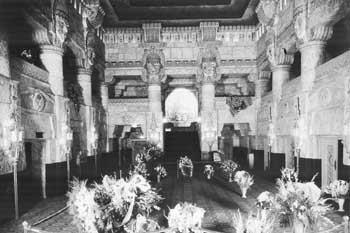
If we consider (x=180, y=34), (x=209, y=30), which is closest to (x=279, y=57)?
(x=209, y=30)

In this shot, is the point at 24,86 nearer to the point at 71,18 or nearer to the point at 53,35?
the point at 53,35

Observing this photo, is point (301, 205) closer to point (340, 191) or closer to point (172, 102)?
point (340, 191)

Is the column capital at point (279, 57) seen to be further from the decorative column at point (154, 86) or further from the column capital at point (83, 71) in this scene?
the column capital at point (83, 71)

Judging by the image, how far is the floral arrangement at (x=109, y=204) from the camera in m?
3.57

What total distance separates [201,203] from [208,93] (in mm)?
12116

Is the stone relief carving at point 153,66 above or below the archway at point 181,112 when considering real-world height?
above

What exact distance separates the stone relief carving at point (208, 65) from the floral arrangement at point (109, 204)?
15790mm

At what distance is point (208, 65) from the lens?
18828 millimetres

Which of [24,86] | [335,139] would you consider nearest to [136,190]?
[24,86]

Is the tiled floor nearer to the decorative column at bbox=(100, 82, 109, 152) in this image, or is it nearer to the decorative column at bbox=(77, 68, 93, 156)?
the decorative column at bbox=(77, 68, 93, 156)

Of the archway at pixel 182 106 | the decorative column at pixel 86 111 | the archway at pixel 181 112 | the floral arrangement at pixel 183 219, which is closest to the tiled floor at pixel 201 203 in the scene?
the floral arrangement at pixel 183 219

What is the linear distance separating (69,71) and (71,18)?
3460 millimetres

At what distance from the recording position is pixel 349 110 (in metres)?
7.39

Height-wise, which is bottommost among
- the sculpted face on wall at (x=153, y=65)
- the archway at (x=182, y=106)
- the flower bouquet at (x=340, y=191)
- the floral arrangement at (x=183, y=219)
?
the flower bouquet at (x=340, y=191)
